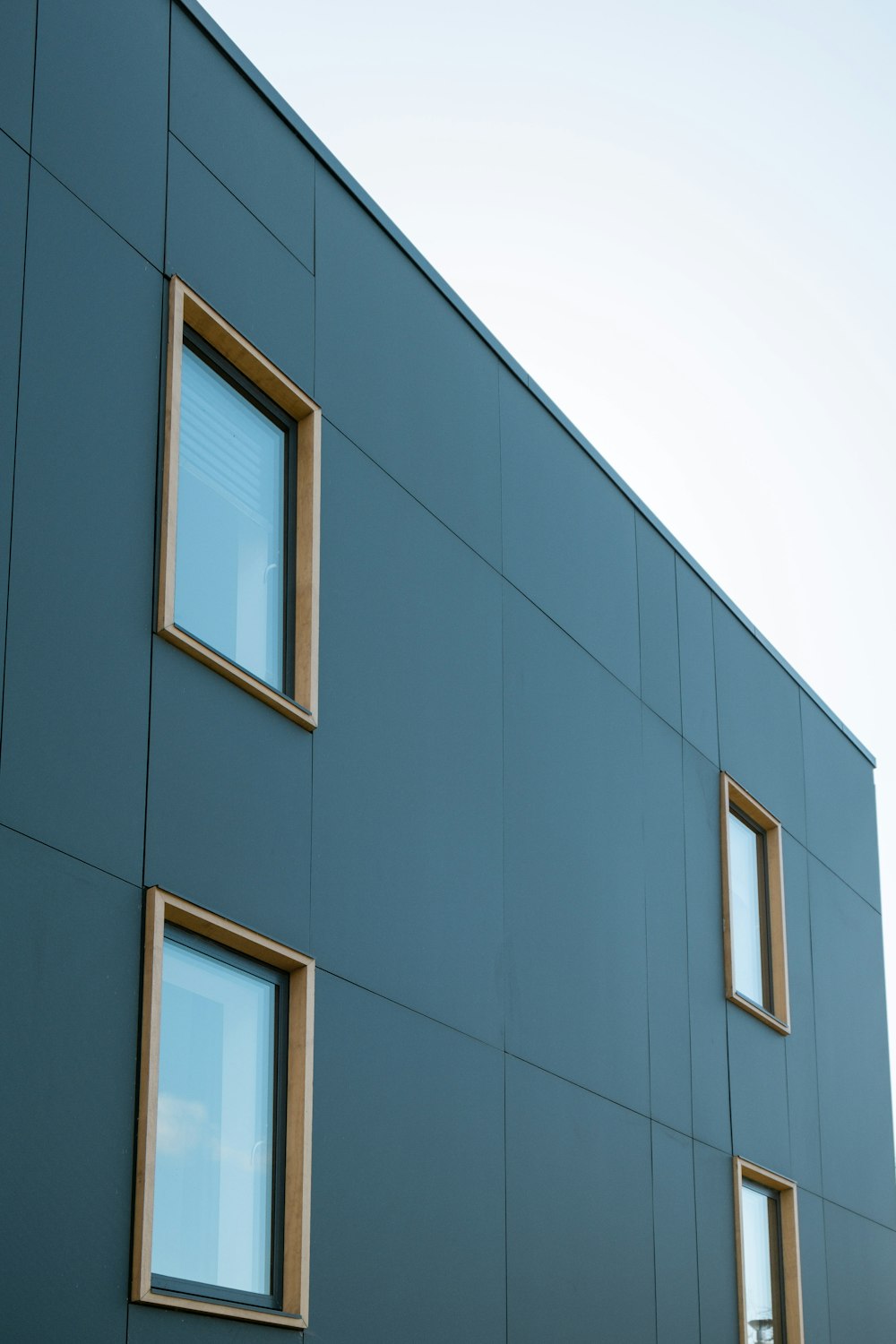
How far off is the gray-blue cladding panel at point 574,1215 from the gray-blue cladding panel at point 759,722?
4.13 meters

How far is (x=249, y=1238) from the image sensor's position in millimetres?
9070

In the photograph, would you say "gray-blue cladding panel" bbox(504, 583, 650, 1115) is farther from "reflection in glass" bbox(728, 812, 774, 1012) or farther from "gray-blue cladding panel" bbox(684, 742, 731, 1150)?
"reflection in glass" bbox(728, 812, 774, 1012)

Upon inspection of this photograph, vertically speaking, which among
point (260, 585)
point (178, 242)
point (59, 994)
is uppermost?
point (178, 242)

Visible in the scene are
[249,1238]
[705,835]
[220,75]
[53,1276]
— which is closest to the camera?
[53,1276]

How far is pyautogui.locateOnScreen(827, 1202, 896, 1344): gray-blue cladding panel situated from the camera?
53.6ft

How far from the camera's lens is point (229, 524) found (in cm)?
1013

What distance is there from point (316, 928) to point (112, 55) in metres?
4.56

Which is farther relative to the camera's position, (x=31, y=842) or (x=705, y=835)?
(x=705, y=835)

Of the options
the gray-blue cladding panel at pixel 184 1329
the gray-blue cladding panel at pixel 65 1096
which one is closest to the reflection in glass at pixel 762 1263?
the gray-blue cladding panel at pixel 184 1329

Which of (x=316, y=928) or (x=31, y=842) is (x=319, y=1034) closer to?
(x=316, y=928)

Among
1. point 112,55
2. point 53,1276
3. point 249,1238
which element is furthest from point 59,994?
Result: point 112,55

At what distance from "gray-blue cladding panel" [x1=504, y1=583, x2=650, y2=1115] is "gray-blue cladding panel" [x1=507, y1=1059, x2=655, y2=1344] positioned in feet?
0.81

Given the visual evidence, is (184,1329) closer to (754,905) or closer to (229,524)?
(229,524)

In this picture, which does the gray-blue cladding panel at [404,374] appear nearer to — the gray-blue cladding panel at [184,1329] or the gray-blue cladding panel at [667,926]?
the gray-blue cladding panel at [667,926]
